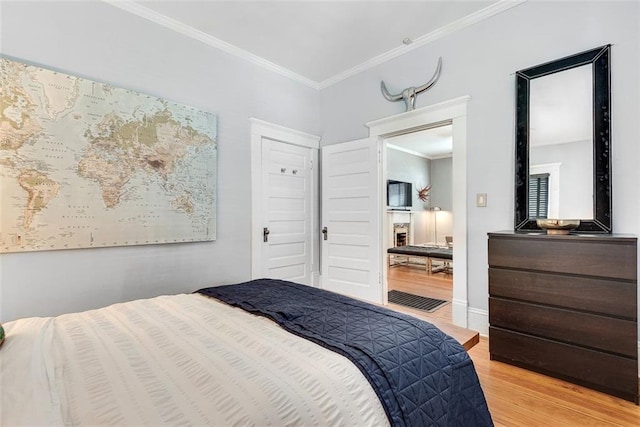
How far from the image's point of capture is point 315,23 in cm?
277

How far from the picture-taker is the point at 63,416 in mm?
708

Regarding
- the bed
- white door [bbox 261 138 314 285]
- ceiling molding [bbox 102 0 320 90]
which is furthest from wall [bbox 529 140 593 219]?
ceiling molding [bbox 102 0 320 90]

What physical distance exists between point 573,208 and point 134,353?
112 inches

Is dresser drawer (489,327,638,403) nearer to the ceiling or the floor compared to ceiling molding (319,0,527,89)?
nearer to the floor

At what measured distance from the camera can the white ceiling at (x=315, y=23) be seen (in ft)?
8.35

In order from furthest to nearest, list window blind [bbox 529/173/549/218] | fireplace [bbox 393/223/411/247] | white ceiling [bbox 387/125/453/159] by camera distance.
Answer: fireplace [bbox 393/223/411/247]
white ceiling [bbox 387/125/453/159]
window blind [bbox 529/173/549/218]

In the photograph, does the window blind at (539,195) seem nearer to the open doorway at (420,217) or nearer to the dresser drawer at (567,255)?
the dresser drawer at (567,255)

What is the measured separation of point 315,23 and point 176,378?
2.94m

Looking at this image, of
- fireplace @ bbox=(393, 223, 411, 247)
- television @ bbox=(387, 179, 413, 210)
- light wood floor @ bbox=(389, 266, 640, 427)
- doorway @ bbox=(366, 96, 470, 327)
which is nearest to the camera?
light wood floor @ bbox=(389, 266, 640, 427)

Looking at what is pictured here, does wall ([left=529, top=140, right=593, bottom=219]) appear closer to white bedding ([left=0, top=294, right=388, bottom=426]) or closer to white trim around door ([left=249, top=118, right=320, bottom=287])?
white bedding ([left=0, top=294, right=388, bottom=426])

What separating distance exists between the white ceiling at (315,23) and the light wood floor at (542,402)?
2.89m

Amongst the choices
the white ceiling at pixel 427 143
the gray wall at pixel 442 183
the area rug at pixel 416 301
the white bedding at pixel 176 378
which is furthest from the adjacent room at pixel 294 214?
the gray wall at pixel 442 183

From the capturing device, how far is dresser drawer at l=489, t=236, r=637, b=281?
1.79 meters

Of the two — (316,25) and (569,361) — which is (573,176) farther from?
(316,25)
